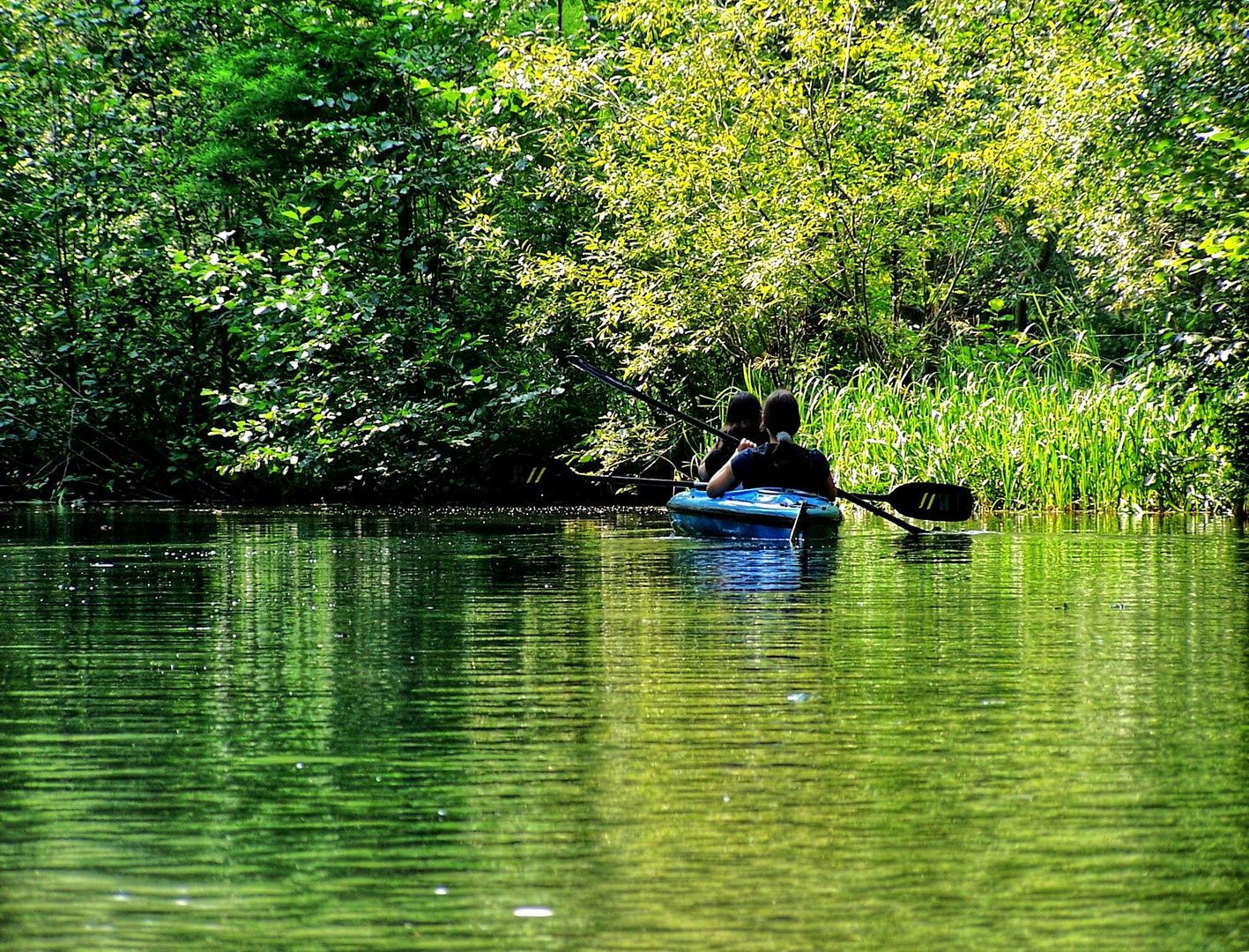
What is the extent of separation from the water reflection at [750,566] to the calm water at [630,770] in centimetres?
59

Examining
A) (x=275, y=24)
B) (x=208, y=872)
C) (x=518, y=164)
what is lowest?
(x=208, y=872)

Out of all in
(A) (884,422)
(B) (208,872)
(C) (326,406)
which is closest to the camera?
(B) (208,872)

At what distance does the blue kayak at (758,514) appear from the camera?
40.5ft

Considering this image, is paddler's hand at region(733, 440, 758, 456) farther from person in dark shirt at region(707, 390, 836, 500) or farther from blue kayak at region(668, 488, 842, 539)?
blue kayak at region(668, 488, 842, 539)

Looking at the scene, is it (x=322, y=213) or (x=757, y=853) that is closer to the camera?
(x=757, y=853)

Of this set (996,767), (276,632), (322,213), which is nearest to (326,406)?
(322,213)

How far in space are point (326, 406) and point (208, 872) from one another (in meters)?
18.5

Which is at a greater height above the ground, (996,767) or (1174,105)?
(1174,105)

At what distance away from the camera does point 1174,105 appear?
15117mm

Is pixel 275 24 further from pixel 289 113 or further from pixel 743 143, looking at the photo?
pixel 743 143

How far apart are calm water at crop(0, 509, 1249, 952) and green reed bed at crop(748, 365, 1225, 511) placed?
7.93m

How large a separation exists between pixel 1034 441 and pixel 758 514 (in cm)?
530

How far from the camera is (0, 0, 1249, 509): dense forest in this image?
56.4 feet

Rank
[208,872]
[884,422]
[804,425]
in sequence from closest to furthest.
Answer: [208,872] < [884,422] < [804,425]
